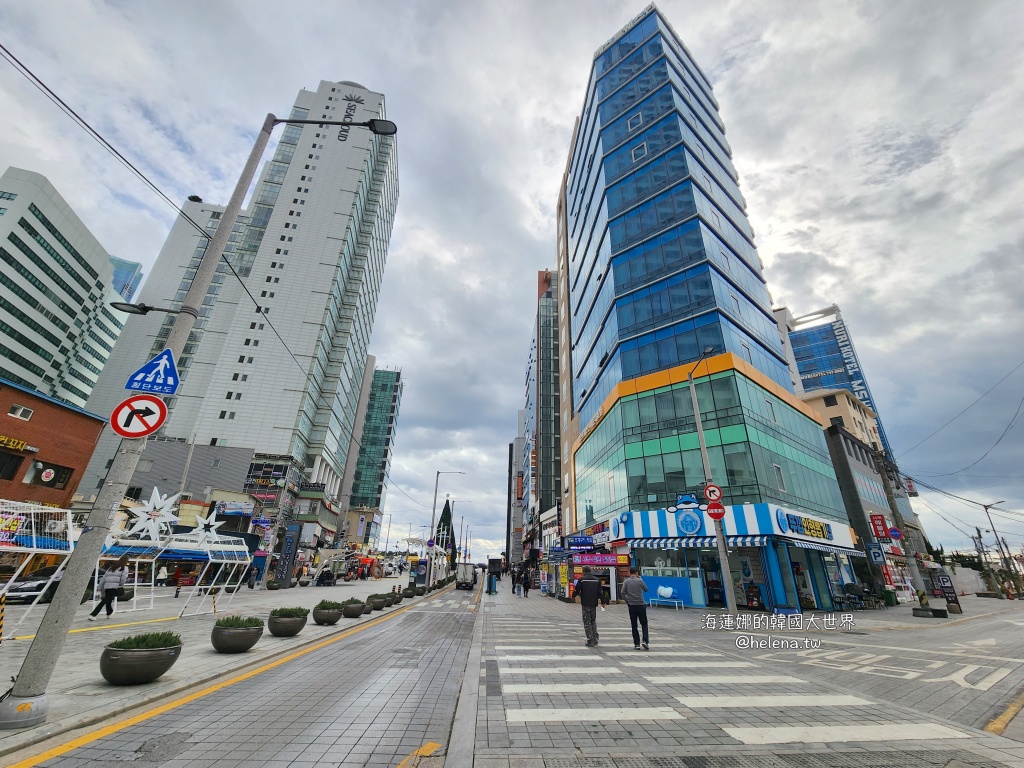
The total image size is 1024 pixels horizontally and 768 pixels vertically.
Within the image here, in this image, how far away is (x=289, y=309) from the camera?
6438cm

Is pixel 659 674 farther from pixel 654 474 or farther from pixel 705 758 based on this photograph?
pixel 654 474

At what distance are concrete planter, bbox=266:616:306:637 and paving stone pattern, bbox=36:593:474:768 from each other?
9.01 feet

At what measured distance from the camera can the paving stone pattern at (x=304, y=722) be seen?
4.09 meters

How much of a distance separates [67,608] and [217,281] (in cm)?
8007

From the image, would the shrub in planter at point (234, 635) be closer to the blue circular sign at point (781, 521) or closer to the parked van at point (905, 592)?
the blue circular sign at point (781, 521)

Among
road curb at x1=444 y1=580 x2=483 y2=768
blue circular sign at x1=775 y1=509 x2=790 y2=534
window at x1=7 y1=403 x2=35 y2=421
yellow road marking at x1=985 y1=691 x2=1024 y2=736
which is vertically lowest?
road curb at x1=444 y1=580 x2=483 y2=768

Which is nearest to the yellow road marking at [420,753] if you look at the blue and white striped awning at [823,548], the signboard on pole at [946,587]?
the blue and white striped awning at [823,548]

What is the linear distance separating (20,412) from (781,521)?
47.8 metres

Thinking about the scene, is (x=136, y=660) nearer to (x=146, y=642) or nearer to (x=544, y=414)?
(x=146, y=642)

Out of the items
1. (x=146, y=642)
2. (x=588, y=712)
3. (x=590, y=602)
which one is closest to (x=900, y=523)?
(x=590, y=602)

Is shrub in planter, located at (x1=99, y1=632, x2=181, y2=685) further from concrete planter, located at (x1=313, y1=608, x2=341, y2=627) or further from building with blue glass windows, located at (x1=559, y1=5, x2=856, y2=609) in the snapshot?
building with blue glass windows, located at (x1=559, y1=5, x2=856, y2=609)

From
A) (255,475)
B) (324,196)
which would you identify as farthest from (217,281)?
(255,475)

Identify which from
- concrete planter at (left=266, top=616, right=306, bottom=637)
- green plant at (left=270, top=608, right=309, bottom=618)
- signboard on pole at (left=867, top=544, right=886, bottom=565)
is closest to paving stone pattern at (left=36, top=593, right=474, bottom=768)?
concrete planter at (left=266, top=616, right=306, bottom=637)

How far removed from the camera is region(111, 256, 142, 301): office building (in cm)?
11370
